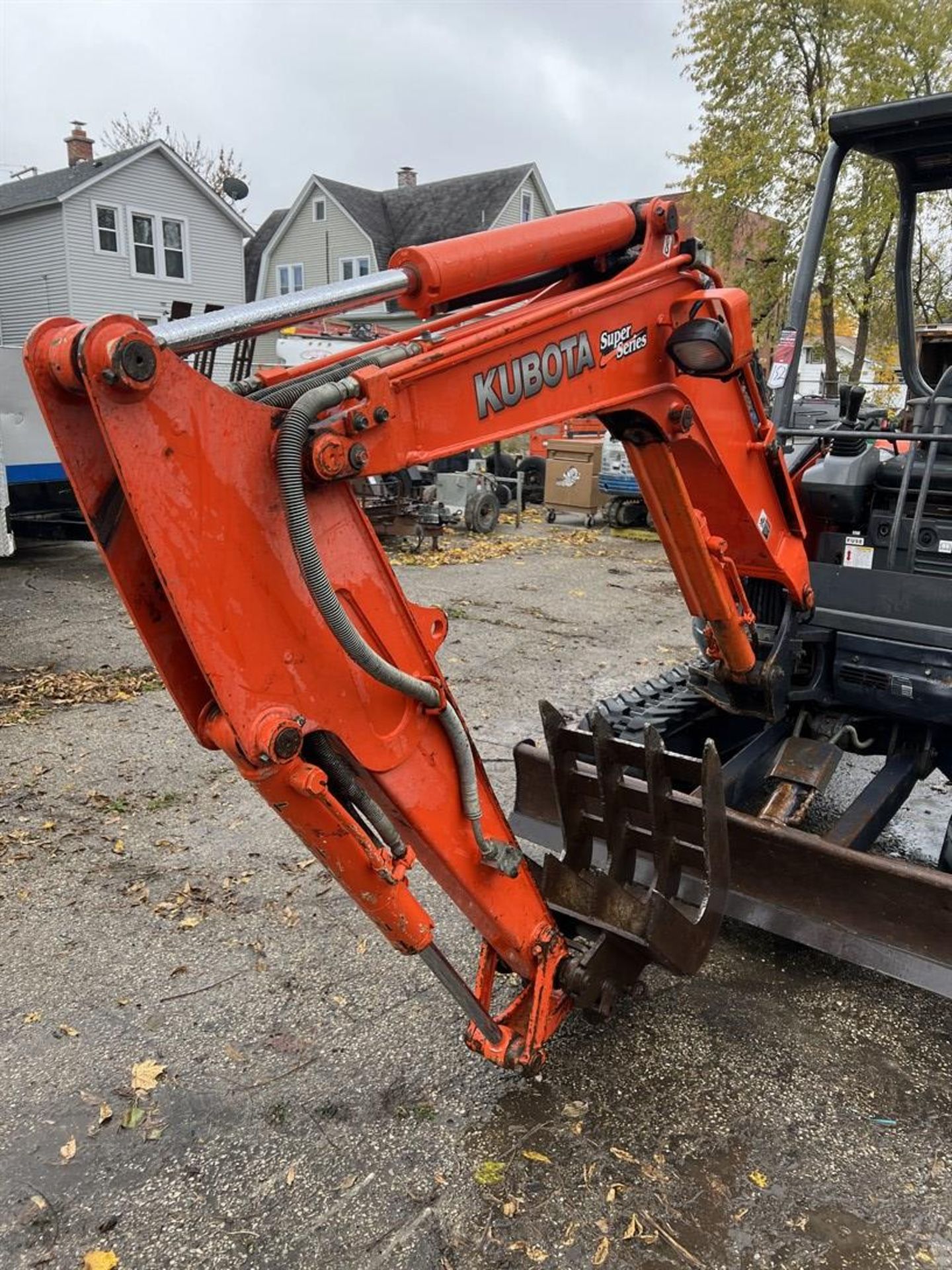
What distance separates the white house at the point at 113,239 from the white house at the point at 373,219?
684 centimetres

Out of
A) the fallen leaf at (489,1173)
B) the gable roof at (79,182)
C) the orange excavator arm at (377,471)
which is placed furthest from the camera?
the gable roof at (79,182)

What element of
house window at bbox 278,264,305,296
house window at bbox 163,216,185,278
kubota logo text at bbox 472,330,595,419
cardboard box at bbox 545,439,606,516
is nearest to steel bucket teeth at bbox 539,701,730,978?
kubota logo text at bbox 472,330,595,419

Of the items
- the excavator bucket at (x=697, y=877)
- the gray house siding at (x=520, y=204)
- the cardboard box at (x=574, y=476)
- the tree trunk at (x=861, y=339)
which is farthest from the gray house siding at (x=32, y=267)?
the excavator bucket at (x=697, y=877)

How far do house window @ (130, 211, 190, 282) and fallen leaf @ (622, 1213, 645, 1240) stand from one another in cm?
2466

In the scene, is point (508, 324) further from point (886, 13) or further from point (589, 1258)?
point (886, 13)

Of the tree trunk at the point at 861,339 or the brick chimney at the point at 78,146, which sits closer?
the tree trunk at the point at 861,339

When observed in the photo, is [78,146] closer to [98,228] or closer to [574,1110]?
[98,228]

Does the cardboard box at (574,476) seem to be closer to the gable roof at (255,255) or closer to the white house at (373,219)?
the white house at (373,219)

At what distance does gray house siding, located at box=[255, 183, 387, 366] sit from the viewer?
31625 mm

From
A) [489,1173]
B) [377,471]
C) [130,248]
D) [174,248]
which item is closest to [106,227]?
[130,248]

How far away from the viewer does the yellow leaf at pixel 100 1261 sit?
2357 mm

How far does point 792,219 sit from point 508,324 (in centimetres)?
1795

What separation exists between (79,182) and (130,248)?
5.69 feet

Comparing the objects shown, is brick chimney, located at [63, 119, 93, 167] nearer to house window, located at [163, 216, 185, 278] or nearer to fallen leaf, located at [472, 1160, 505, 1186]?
house window, located at [163, 216, 185, 278]
